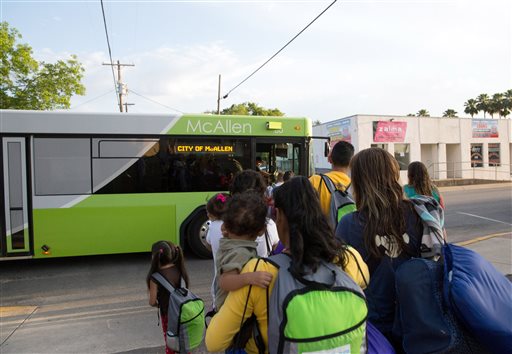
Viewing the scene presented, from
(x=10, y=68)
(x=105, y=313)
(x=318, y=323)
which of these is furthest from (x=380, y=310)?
(x=10, y=68)

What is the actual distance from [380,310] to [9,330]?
4.49 metres

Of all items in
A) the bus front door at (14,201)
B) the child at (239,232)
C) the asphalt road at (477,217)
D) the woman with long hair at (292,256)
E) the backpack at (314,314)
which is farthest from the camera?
the asphalt road at (477,217)

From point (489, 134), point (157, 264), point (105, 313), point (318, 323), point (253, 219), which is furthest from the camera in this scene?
point (489, 134)

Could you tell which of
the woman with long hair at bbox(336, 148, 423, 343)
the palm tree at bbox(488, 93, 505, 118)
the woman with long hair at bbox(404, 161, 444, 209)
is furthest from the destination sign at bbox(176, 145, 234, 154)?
the palm tree at bbox(488, 93, 505, 118)

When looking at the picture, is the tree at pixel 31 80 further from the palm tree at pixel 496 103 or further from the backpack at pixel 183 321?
the palm tree at pixel 496 103

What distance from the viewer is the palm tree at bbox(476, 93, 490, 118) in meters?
60.1

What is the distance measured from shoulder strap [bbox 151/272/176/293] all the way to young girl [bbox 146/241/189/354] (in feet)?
0.11

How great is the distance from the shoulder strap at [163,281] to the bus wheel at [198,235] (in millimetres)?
4235

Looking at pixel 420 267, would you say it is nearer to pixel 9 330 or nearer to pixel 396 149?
pixel 9 330

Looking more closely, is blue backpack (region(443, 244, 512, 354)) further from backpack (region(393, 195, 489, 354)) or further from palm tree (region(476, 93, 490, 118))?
palm tree (region(476, 93, 490, 118))

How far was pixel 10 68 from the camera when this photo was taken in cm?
1617

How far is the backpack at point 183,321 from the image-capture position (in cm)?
305

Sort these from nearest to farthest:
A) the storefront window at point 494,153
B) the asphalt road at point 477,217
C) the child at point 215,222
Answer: the child at point 215,222
the asphalt road at point 477,217
the storefront window at point 494,153

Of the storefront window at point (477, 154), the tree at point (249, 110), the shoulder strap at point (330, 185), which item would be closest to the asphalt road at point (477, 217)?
the shoulder strap at point (330, 185)
